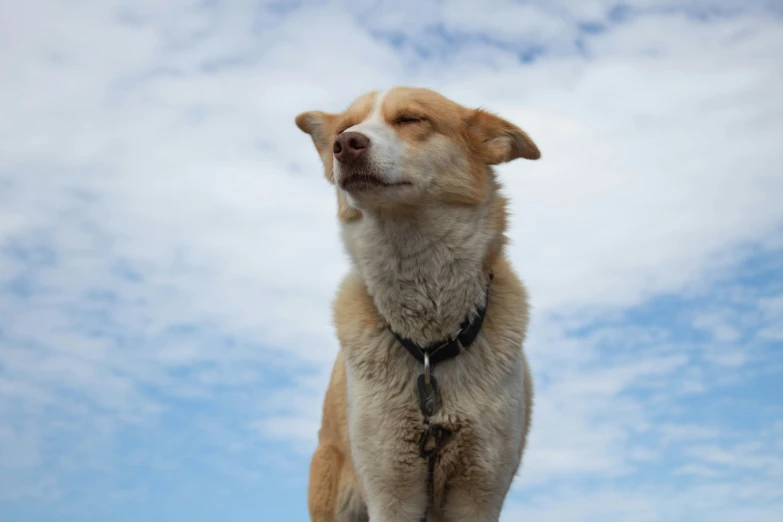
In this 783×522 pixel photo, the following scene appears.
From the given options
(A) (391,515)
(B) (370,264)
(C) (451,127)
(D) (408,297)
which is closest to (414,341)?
(D) (408,297)

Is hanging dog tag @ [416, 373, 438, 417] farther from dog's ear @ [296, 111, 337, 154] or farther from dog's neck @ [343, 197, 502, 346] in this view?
dog's ear @ [296, 111, 337, 154]

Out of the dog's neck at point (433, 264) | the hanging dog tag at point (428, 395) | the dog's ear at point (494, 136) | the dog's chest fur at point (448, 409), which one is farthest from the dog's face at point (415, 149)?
the hanging dog tag at point (428, 395)

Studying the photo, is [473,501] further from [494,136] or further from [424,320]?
[494,136]

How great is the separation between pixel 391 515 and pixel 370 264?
1662 mm

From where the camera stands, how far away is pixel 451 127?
518 cm

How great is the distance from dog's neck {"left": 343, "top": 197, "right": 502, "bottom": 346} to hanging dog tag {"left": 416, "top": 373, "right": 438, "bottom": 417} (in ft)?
1.01

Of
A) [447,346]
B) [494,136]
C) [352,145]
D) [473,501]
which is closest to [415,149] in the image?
[352,145]

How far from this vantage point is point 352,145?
468 centimetres

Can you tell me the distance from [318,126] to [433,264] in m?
1.56

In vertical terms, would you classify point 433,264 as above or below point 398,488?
above

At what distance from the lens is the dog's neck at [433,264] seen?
5.05 m

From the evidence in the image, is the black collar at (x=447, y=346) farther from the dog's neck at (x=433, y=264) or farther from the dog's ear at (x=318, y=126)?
the dog's ear at (x=318, y=126)

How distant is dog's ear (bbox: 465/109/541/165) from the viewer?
5336 millimetres

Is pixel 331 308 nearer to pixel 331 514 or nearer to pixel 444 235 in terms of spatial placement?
pixel 444 235
